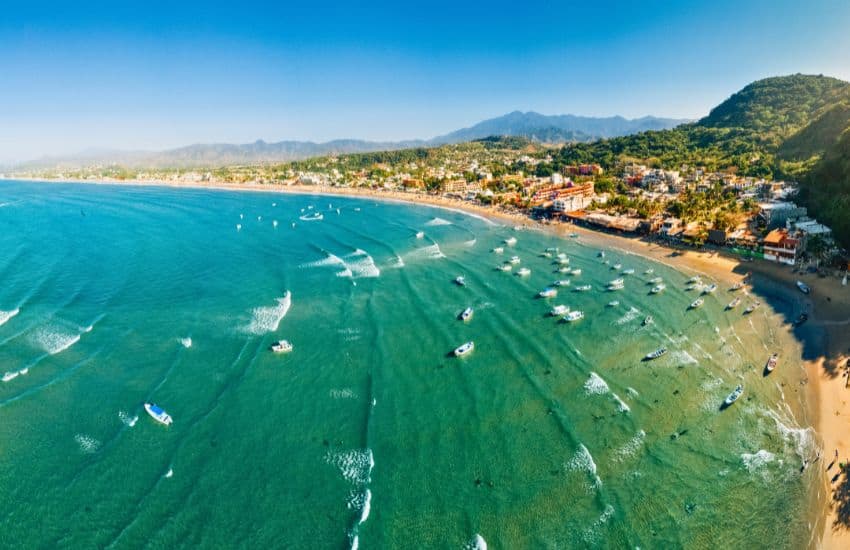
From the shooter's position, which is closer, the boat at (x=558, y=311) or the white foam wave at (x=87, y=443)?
the white foam wave at (x=87, y=443)

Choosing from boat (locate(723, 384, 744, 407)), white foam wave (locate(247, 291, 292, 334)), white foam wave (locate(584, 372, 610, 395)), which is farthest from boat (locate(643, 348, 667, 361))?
white foam wave (locate(247, 291, 292, 334))

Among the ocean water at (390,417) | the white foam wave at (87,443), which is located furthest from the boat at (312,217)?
the white foam wave at (87,443)

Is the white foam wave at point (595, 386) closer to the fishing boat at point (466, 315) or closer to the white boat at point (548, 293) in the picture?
the fishing boat at point (466, 315)

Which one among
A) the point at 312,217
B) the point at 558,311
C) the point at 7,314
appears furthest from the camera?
the point at 312,217

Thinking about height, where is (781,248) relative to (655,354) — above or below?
above

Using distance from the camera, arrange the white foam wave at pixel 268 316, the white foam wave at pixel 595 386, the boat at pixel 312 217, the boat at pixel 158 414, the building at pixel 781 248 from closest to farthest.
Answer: the boat at pixel 158 414 < the white foam wave at pixel 595 386 < the white foam wave at pixel 268 316 < the building at pixel 781 248 < the boat at pixel 312 217

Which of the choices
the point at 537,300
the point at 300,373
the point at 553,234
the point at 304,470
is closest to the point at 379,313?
the point at 300,373

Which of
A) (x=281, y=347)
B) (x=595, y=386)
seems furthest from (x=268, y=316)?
(x=595, y=386)

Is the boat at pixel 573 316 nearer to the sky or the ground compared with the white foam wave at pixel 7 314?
nearer to the ground

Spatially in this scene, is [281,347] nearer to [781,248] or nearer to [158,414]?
[158,414]
